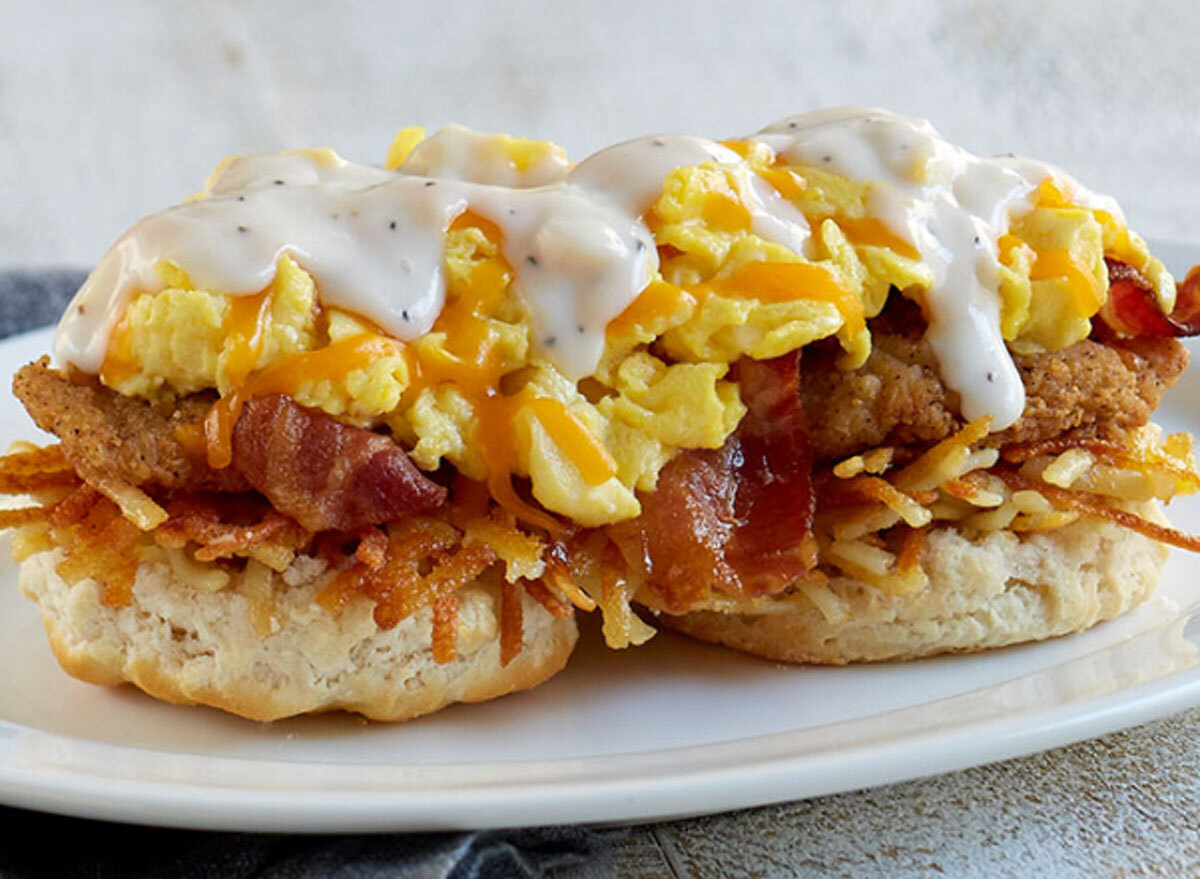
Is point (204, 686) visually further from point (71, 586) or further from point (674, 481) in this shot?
point (674, 481)

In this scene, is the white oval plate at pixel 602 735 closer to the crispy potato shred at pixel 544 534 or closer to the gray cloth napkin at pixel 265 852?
the gray cloth napkin at pixel 265 852

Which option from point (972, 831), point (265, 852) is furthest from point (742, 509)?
point (265, 852)

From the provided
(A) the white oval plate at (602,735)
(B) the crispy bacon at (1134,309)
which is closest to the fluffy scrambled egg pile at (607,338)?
(B) the crispy bacon at (1134,309)

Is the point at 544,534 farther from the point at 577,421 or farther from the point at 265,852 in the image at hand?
the point at 265,852

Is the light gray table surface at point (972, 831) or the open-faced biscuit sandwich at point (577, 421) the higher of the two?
the open-faced biscuit sandwich at point (577, 421)

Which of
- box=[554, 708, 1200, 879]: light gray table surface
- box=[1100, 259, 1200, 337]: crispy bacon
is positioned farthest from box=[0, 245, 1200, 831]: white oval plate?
box=[1100, 259, 1200, 337]: crispy bacon

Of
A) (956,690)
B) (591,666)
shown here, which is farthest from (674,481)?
(956,690)
